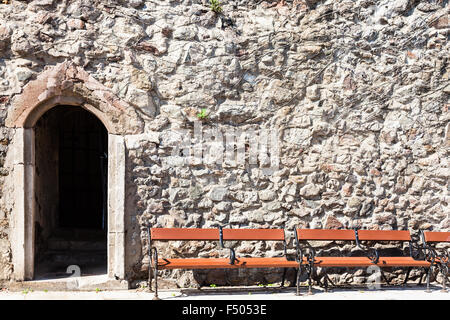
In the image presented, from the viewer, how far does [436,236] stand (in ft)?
19.0

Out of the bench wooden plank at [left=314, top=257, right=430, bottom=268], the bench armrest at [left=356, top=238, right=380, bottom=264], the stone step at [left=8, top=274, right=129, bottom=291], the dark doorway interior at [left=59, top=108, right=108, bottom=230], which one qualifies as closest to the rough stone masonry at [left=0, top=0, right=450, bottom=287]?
the stone step at [left=8, top=274, right=129, bottom=291]

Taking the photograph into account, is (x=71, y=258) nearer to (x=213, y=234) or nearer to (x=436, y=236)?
(x=213, y=234)

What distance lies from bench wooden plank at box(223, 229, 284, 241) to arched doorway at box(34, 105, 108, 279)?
1728 mm

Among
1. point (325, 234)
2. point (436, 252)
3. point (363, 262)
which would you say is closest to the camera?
point (363, 262)

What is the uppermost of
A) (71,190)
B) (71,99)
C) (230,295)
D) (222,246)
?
(71,99)

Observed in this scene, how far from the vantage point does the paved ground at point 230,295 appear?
497cm

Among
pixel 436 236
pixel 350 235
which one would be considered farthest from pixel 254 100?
pixel 436 236

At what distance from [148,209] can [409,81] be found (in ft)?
11.1

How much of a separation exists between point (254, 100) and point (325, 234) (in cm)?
168

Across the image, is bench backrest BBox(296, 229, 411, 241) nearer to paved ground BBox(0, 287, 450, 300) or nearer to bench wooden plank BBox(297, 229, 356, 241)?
bench wooden plank BBox(297, 229, 356, 241)

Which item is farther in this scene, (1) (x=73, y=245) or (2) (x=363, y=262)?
(1) (x=73, y=245)

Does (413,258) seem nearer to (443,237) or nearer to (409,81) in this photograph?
(443,237)

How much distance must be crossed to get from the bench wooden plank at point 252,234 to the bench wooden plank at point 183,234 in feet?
0.41

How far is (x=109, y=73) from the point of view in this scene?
17.7 ft
